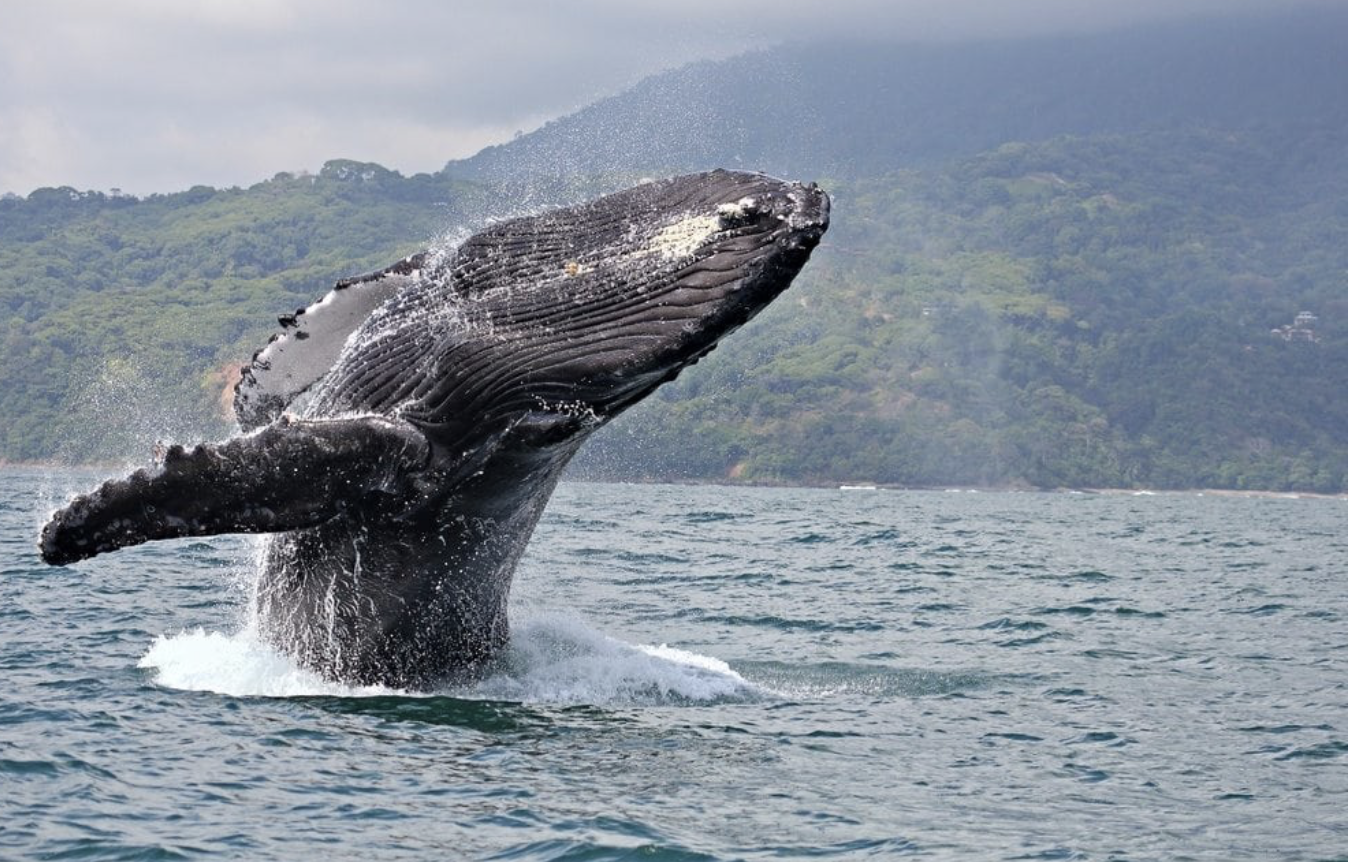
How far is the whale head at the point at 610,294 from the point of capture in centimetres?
697

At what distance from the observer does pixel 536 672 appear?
368 inches

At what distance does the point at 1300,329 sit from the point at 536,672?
170 meters

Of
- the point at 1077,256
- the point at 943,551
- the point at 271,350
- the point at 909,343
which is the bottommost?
the point at 943,551

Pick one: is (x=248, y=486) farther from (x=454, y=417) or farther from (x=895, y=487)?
(x=895, y=487)

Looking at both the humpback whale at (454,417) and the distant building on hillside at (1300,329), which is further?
the distant building on hillside at (1300,329)

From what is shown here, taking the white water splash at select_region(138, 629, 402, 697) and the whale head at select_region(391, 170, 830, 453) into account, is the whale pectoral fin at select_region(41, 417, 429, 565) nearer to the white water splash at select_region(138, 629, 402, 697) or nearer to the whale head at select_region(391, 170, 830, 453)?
the whale head at select_region(391, 170, 830, 453)

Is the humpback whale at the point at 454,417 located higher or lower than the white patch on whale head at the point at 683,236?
lower

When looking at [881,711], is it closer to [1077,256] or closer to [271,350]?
[271,350]

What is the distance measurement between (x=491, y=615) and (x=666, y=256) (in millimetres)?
2382

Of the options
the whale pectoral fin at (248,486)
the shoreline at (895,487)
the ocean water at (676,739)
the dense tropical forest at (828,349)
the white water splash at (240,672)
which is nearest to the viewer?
the ocean water at (676,739)

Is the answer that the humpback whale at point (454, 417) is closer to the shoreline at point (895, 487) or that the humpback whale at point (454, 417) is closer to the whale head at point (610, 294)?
the whale head at point (610, 294)

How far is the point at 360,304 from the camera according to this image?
28.7ft

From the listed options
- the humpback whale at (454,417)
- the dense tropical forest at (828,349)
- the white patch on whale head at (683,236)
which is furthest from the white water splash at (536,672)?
the dense tropical forest at (828,349)

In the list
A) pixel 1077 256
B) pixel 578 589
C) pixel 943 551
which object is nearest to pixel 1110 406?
pixel 1077 256
